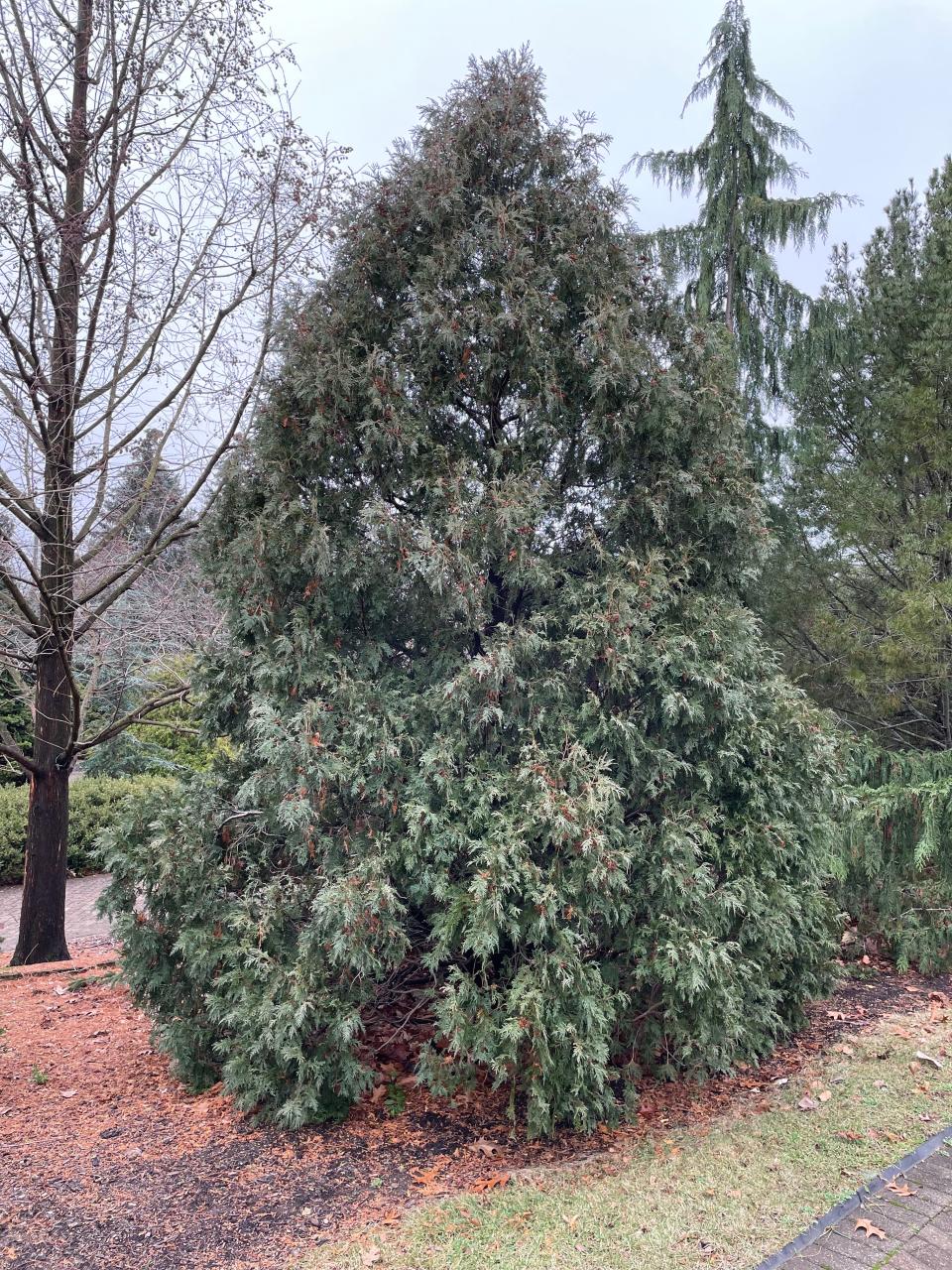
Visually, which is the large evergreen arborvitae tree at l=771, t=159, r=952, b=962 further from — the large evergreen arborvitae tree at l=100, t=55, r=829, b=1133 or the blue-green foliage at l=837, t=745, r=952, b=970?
the large evergreen arborvitae tree at l=100, t=55, r=829, b=1133

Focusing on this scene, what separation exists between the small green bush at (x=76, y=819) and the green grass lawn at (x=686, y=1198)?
848 cm

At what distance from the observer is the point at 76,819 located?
35.5 feet

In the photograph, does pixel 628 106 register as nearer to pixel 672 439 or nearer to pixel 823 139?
pixel 823 139

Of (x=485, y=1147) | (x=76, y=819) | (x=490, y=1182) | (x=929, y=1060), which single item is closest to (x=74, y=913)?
(x=76, y=819)

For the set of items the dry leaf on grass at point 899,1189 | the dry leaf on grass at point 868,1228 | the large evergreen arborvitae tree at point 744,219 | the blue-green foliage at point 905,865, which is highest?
the large evergreen arborvitae tree at point 744,219

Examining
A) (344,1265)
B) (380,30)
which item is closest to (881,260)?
(380,30)

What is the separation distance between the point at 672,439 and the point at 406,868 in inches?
90.9

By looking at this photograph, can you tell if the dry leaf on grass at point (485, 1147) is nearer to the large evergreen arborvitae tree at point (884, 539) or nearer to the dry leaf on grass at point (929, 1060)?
the dry leaf on grass at point (929, 1060)

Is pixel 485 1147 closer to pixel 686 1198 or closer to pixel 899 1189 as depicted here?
pixel 686 1198

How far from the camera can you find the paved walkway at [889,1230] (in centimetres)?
252

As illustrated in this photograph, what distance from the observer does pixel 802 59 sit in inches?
314

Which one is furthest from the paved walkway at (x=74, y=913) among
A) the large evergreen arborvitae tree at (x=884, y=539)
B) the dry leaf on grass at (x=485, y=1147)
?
the large evergreen arborvitae tree at (x=884, y=539)

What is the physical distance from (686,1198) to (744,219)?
8332 mm

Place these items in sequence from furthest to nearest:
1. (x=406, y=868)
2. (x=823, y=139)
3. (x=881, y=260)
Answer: (x=823, y=139) → (x=881, y=260) → (x=406, y=868)
